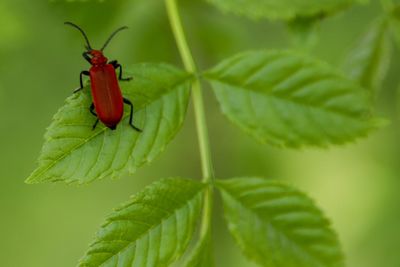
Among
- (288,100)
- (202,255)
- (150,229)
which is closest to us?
(150,229)

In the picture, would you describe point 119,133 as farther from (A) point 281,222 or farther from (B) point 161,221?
(A) point 281,222

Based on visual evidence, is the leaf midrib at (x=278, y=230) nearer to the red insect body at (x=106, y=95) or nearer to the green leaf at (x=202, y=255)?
the green leaf at (x=202, y=255)

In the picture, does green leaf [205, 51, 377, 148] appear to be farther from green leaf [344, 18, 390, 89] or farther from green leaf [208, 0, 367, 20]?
green leaf [344, 18, 390, 89]

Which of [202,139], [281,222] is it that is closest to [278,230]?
[281,222]

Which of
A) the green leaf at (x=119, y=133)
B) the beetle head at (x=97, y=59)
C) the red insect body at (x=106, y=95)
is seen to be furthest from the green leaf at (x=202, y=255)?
the beetle head at (x=97, y=59)

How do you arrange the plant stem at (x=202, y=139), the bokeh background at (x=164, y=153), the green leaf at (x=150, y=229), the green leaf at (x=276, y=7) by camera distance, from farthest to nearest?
the bokeh background at (x=164, y=153)
the green leaf at (x=276, y=7)
the plant stem at (x=202, y=139)
the green leaf at (x=150, y=229)

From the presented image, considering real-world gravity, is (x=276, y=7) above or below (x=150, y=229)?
above

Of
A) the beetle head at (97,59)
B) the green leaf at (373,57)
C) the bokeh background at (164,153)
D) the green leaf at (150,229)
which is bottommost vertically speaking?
the green leaf at (150,229)
